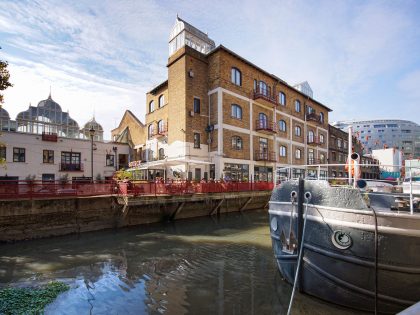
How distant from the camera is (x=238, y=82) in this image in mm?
25766

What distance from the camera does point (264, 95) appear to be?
1079 inches

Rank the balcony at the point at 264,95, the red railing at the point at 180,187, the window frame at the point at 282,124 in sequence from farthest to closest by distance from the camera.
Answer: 1. the window frame at the point at 282,124
2. the balcony at the point at 264,95
3. the red railing at the point at 180,187

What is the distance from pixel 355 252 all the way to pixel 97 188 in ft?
41.6

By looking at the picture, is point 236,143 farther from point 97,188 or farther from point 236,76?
point 97,188

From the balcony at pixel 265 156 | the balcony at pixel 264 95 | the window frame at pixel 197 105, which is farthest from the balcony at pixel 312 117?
the window frame at pixel 197 105

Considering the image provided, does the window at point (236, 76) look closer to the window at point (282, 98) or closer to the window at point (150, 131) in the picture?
the window at point (282, 98)

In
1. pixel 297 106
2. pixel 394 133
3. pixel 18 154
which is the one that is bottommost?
pixel 18 154

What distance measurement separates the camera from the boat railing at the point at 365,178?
563 cm

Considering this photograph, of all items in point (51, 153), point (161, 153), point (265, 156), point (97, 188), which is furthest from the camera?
point (265, 156)

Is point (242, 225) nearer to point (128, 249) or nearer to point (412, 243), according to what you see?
point (128, 249)

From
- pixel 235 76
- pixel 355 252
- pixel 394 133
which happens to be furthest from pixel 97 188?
pixel 394 133

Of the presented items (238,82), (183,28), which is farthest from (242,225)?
(183,28)

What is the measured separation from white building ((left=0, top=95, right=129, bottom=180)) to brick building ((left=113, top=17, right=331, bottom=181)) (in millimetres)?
3973

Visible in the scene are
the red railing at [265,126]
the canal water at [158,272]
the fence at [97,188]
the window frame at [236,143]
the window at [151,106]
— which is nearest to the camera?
the canal water at [158,272]
